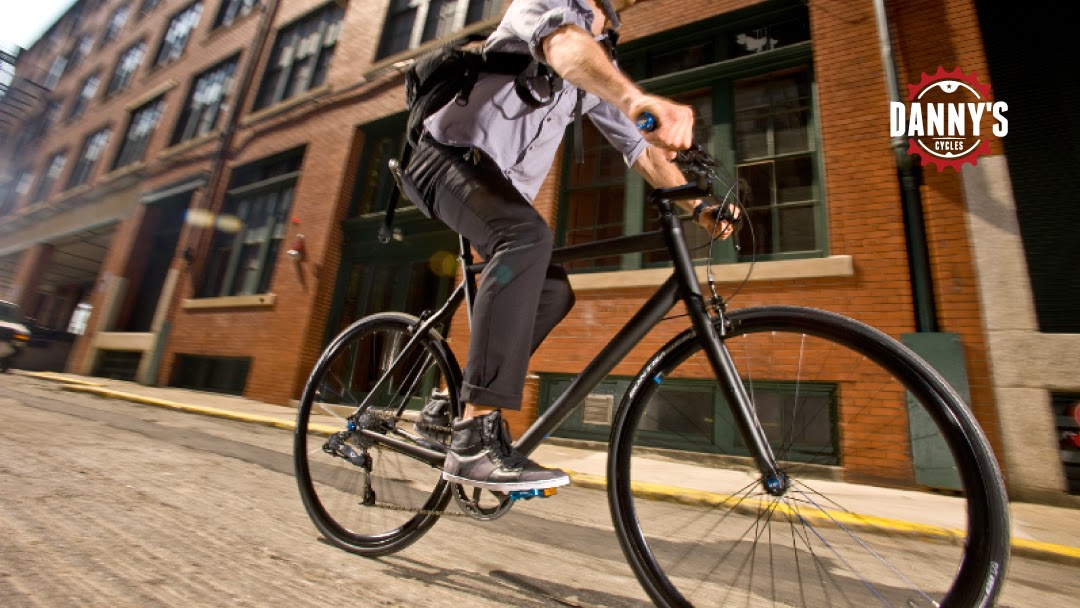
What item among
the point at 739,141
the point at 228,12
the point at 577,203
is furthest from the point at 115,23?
the point at 739,141

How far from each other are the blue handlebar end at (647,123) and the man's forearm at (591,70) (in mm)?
66

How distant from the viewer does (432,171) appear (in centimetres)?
164

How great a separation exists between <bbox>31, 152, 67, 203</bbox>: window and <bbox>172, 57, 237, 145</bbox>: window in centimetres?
1012

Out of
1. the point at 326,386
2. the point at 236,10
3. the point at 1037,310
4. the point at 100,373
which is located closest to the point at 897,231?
the point at 1037,310

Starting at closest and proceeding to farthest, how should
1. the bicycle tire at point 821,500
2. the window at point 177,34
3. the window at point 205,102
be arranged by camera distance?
the bicycle tire at point 821,500, the window at point 205,102, the window at point 177,34

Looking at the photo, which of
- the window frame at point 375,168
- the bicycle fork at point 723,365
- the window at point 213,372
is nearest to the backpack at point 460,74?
the bicycle fork at point 723,365

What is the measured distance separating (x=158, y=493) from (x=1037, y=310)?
6730 millimetres

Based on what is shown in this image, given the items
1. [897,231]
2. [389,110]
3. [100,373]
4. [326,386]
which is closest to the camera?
[326,386]

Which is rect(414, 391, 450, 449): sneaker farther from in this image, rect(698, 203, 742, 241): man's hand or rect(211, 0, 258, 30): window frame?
rect(211, 0, 258, 30): window frame

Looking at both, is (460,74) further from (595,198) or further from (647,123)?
(595,198)

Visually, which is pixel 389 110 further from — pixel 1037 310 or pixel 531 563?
pixel 1037 310

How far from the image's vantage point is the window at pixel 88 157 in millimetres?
16562

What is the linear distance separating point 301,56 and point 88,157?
1271cm

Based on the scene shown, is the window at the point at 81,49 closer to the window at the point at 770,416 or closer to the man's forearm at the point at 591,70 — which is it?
the man's forearm at the point at 591,70
